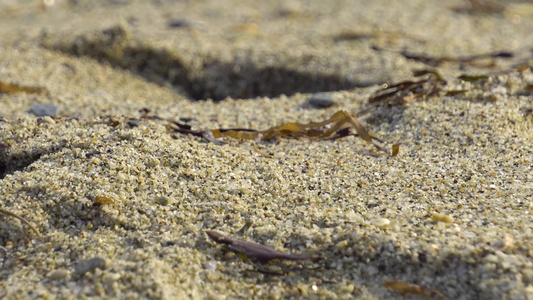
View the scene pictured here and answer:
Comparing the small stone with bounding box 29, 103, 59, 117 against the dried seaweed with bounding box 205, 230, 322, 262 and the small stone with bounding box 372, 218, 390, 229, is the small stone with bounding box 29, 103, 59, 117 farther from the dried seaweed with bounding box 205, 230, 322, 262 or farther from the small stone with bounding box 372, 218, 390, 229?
the small stone with bounding box 372, 218, 390, 229

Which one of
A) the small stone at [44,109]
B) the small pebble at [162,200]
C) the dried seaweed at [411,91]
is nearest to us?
Result: the small pebble at [162,200]

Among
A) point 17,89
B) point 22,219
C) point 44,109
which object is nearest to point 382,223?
point 22,219

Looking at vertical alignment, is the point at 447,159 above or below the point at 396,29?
below

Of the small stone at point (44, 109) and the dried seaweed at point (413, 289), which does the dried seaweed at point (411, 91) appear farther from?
the small stone at point (44, 109)

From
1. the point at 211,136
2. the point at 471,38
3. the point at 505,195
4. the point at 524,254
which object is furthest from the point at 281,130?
the point at 471,38

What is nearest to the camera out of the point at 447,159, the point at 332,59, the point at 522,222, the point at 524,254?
the point at 524,254

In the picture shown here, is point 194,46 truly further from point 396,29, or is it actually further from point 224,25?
point 396,29

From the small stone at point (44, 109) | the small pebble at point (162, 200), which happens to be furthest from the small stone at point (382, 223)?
the small stone at point (44, 109)
